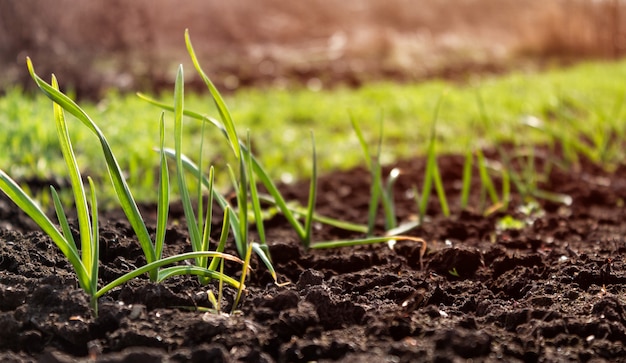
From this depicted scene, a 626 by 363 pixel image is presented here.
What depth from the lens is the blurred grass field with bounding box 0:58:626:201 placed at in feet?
12.6

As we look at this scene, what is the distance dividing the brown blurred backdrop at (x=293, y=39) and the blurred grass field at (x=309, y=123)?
138cm

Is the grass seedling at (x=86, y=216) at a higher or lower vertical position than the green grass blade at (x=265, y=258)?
higher

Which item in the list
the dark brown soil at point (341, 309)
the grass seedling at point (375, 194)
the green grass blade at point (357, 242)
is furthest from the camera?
the grass seedling at point (375, 194)

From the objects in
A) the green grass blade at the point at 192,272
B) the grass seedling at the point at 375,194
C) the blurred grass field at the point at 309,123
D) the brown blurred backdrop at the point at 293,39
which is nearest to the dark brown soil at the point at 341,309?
the green grass blade at the point at 192,272

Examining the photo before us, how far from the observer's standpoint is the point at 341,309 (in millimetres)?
1734

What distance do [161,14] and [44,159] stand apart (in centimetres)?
1090

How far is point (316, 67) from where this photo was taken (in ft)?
34.8

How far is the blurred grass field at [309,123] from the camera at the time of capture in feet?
12.6

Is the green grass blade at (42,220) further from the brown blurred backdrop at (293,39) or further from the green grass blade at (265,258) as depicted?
the brown blurred backdrop at (293,39)

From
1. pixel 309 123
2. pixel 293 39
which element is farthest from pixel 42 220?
pixel 293 39

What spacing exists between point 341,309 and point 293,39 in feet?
45.2

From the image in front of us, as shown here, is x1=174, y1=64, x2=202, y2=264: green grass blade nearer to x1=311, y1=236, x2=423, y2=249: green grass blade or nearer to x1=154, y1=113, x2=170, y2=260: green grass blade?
x1=154, y1=113, x2=170, y2=260: green grass blade

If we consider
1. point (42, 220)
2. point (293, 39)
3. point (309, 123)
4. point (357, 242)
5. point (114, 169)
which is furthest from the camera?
point (293, 39)

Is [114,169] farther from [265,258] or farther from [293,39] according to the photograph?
[293,39]
